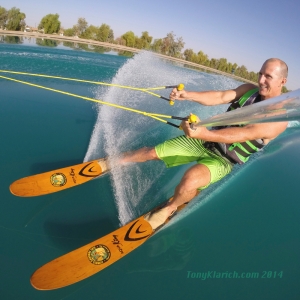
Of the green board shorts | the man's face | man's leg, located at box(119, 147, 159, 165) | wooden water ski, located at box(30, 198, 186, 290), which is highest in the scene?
the man's face

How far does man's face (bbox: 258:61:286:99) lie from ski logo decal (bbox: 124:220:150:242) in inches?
86.1

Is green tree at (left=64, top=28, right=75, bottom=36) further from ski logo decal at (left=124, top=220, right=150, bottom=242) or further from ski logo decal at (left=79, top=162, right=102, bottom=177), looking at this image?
ski logo decal at (left=124, top=220, right=150, bottom=242)

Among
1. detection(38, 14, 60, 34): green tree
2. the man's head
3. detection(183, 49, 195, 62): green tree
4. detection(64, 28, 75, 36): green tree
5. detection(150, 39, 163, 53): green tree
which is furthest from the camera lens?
detection(183, 49, 195, 62): green tree

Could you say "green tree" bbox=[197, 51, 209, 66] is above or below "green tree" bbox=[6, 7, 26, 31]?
above

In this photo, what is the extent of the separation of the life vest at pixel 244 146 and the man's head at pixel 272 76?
10.6 inches

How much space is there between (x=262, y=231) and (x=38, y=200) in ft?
10.5

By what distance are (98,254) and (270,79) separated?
267 centimetres

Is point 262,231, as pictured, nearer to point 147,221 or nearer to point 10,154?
point 147,221

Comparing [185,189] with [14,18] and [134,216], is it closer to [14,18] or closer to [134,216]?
[134,216]

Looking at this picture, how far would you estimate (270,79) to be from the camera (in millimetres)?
2820

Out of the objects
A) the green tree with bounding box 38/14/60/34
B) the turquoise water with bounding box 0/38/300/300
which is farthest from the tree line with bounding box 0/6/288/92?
the turquoise water with bounding box 0/38/300/300

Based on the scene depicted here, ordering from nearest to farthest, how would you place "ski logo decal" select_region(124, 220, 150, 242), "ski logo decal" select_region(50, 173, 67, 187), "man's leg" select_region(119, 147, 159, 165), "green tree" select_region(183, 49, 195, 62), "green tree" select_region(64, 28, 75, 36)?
"ski logo decal" select_region(124, 220, 150, 242)
"ski logo decal" select_region(50, 173, 67, 187)
"man's leg" select_region(119, 147, 159, 165)
"green tree" select_region(64, 28, 75, 36)
"green tree" select_region(183, 49, 195, 62)

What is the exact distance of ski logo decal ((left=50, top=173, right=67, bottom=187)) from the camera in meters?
3.62

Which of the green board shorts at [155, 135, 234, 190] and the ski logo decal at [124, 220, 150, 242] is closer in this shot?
the ski logo decal at [124, 220, 150, 242]
